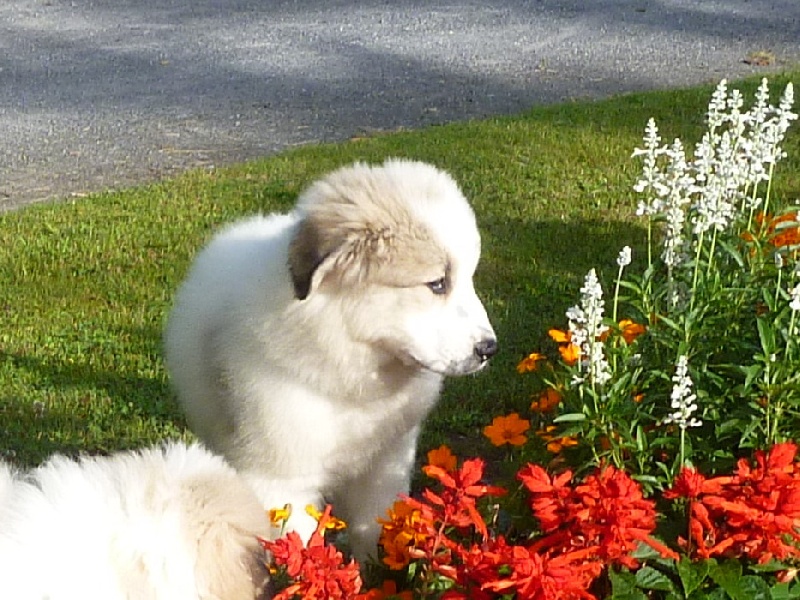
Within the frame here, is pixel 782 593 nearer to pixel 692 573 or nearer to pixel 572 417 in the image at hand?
pixel 692 573

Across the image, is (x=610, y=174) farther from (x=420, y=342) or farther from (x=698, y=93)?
(x=420, y=342)

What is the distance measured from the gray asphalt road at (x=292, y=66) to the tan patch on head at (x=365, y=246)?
5.17 meters

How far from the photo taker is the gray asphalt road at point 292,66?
9453mm

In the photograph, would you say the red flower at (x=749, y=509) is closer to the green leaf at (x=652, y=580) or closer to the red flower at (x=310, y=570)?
the green leaf at (x=652, y=580)

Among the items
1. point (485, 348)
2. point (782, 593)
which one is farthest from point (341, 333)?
point (782, 593)

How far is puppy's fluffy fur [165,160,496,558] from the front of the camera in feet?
11.5

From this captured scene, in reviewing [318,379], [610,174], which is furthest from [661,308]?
[610,174]

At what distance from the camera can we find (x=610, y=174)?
8.03 meters

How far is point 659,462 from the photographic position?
2979 millimetres

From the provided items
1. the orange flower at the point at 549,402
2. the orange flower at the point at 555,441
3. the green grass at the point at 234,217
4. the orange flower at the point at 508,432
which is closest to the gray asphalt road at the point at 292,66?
the green grass at the point at 234,217

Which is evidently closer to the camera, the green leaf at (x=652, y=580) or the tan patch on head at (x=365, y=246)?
the green leaf at (x=652, y=580)

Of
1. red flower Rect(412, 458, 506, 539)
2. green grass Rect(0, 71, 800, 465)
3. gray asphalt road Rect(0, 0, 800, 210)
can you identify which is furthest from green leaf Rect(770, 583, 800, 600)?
gray asphalt road Rect(0, 0, 800, 210)

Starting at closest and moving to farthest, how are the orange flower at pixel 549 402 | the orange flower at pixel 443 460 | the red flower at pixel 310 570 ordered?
the red flower at pixel 310 570, the orange flower at pixel 443 460, the orange flower at pixel 549 402

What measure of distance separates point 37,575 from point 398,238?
5.05 feet
